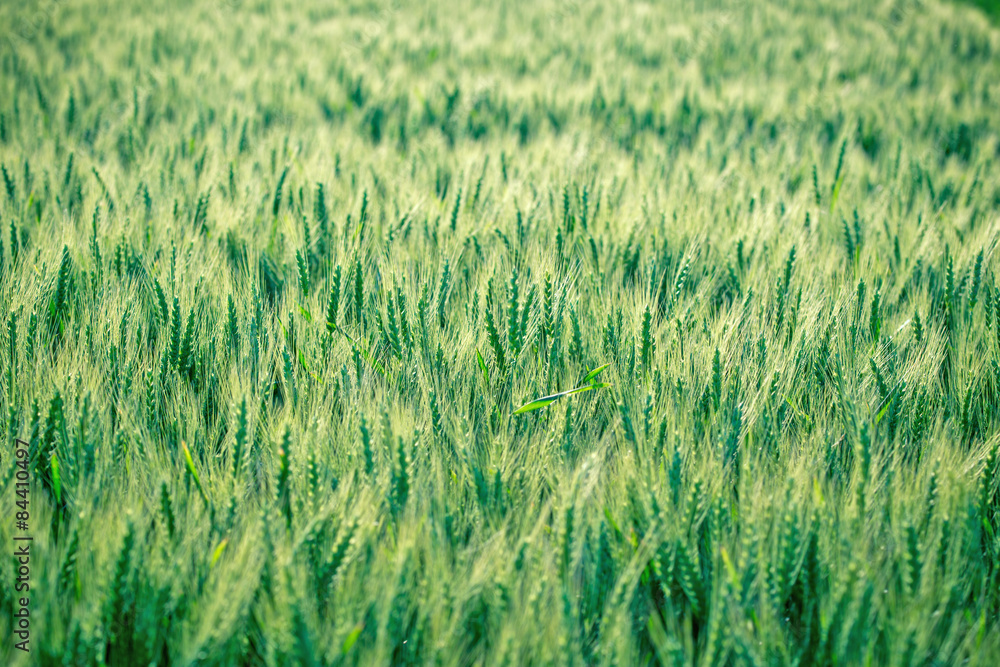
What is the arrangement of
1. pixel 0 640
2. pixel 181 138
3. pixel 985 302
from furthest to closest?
pixel 181 138, pixel 985 302, pixel 0 640

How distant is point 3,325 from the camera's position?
1202mm

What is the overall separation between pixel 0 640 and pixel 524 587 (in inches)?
26.6

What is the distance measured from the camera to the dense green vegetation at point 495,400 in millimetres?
780

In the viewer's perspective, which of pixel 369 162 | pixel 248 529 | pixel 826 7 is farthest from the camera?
pixel 826 7

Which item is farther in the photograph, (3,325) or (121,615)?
(3,325)

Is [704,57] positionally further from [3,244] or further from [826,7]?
[3,244]

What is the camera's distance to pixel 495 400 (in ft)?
3.83

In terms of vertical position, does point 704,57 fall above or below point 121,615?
above

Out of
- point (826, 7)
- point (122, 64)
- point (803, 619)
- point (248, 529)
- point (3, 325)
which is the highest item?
point (826, 7)

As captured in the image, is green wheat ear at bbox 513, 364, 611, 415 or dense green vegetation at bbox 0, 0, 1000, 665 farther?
green wheat ear at bbox 513, 364, 611, 415

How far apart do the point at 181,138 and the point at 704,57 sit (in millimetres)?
3456

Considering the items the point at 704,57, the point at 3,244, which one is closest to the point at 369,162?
the point at 3,244

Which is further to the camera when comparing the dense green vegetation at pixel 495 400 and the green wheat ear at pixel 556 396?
the green wheat ear at pixel 556 396

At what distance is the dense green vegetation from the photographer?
2.56 ft
